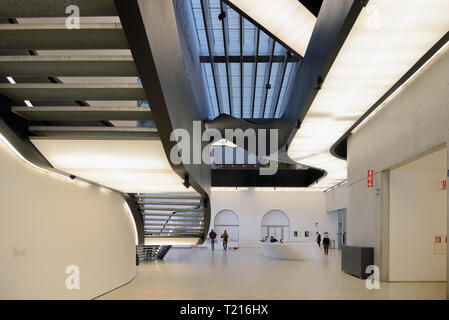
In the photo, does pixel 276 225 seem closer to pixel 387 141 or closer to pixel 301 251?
pixel 301 251

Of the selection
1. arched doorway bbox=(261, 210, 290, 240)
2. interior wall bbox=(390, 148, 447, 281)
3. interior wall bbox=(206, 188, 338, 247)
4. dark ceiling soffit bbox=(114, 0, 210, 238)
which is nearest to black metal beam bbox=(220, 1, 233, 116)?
interior wall bbox=(390, 148, 447, 281)

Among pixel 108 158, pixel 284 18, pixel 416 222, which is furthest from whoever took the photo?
pixel 284 18

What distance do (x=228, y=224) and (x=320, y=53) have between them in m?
27.2

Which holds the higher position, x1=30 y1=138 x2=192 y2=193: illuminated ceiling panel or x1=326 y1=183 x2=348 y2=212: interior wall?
x1=30 y1=138 x2=192 y2=193: illuminated ceiling panel

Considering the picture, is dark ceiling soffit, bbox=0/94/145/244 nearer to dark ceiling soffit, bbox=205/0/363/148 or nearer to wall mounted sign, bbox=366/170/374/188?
dark ceiling soffit, bbox=205/0/363/148

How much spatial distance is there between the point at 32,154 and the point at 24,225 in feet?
3.19

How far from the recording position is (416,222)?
1159cm

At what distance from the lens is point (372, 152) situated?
12.6 meters

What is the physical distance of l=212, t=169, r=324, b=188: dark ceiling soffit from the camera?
28.9m

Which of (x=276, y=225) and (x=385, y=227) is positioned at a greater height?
(x=385, y=227)

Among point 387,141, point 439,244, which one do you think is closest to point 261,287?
point 387,141

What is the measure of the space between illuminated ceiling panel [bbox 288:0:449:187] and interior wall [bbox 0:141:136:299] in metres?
5.10
